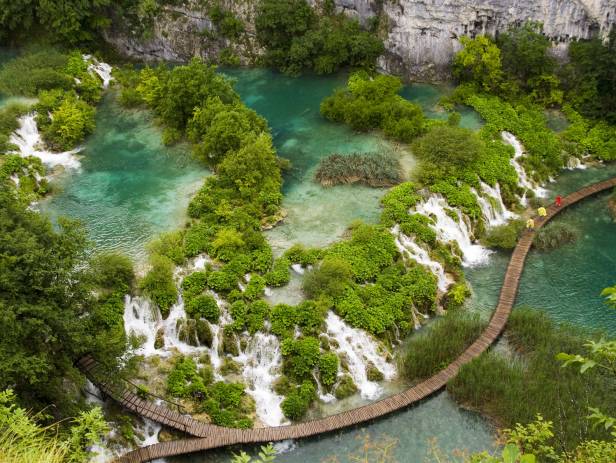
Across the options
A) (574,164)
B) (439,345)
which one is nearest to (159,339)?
(439,345)

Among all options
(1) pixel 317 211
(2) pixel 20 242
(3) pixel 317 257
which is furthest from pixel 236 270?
(2) pixel 20 242

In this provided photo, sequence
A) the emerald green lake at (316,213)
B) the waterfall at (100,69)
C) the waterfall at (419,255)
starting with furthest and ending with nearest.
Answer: the waterfall at (100,69) < the waterfall at (419,255) < the emerald green lake at (316,213)

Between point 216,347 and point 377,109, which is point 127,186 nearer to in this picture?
point 216,347

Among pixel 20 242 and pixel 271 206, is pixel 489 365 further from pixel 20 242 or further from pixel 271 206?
pixel 20 242

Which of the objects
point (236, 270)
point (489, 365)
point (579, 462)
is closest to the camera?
point (579, 462)

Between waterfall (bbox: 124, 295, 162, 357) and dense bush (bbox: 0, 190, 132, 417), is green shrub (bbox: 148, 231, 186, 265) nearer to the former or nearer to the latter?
waterfall (bbox: 124, 295, 162, 357)

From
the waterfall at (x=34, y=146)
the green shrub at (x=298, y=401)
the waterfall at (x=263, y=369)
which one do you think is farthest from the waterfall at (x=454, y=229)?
the waterfall at (x=34, y=146)

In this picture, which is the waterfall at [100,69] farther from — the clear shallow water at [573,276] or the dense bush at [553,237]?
the dense bush at [553,237]
